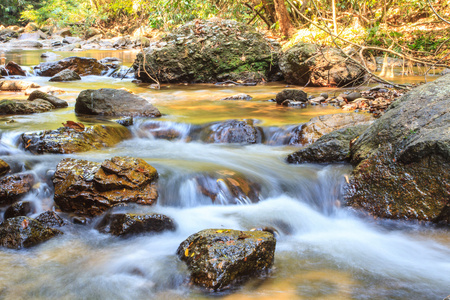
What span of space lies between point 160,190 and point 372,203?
2226mm

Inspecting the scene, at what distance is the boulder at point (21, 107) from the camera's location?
6.48 metres

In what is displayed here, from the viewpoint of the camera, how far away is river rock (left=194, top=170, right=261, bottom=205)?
12.6 ft

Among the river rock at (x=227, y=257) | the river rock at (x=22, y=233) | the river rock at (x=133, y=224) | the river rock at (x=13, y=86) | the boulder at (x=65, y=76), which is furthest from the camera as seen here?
the boulder at (x=65, y=76)

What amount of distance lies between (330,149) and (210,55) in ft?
23.7

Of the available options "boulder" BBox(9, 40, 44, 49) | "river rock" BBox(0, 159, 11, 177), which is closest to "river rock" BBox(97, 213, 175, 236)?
"river rock" BBox(0, 159, 11, 177)

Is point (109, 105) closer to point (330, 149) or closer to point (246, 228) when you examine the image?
point (330, 149)

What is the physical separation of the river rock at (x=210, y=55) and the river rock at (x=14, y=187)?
7.57m

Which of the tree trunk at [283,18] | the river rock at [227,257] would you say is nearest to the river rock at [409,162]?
the river rock at [227,257]

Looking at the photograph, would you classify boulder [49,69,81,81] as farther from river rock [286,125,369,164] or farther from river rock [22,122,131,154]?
river rock [286,125,369,164]

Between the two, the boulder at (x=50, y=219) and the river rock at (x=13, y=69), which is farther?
the river rock at (x=13, y=69)

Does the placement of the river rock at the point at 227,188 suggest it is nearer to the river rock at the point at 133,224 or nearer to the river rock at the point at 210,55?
the river rock at the point at 133,224

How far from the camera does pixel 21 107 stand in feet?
21.7

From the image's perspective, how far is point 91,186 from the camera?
3.49 m

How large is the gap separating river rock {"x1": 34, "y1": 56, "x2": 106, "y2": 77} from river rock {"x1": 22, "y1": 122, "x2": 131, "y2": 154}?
343 inches
